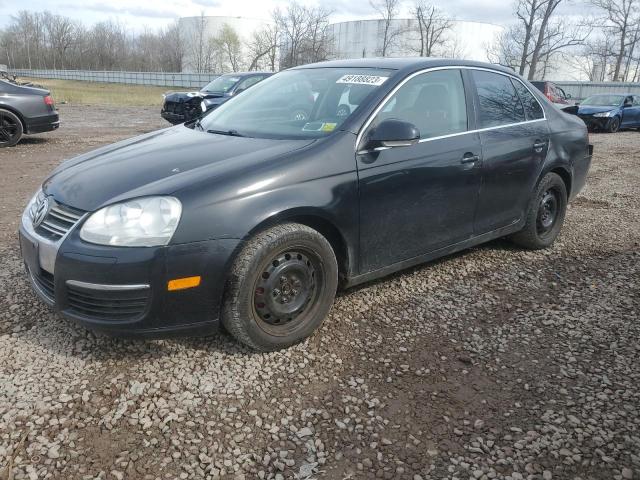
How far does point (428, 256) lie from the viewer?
3.71m

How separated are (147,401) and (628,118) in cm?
1901

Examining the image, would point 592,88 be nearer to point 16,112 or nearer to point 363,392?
point 16,112

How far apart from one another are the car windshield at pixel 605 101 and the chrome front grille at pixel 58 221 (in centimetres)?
1877

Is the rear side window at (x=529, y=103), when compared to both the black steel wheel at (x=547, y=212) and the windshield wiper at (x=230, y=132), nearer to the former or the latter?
the black steel wheel at (x=547, y=212)

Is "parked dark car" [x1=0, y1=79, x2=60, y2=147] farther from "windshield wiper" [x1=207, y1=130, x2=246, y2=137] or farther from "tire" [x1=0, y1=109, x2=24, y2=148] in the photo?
"windshield wiper" [x1=207, y1=130, x2=246, y2=137]

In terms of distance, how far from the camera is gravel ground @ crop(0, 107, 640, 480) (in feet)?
7.13

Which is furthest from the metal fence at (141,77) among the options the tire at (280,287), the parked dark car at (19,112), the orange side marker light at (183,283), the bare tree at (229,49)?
the orange side marker light at (183,283)

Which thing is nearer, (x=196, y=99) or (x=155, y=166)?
(x=155, y=166)

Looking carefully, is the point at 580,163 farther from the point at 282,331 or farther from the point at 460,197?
the point at 282,331

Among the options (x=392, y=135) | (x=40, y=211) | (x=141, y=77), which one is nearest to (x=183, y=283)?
(x=40, y=211)

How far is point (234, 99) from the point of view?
13.8 ft

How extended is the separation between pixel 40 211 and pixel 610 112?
17.9m

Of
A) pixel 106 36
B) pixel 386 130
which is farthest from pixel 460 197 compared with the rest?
pixel 106 36

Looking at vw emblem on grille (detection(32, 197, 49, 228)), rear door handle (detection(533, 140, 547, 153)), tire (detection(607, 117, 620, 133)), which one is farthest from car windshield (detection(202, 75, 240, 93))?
tire (detection(607, 117, 620, 133))
